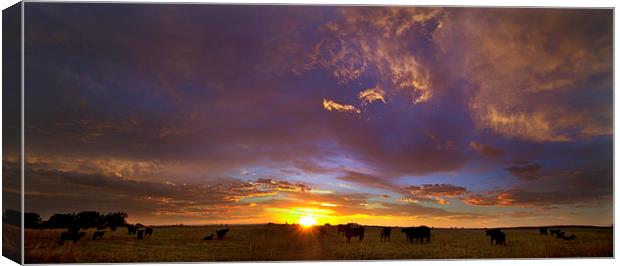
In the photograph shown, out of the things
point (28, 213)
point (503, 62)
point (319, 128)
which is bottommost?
point (28, 213)

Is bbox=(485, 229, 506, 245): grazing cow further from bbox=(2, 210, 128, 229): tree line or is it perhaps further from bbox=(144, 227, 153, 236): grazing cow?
bbox=(2, 210, 128, 229): tree line

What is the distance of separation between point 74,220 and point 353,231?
4.49 m

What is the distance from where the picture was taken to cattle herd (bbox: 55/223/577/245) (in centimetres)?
1446

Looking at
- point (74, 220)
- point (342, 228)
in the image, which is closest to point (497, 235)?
point (342, 228)

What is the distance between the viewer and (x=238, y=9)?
1476 cm

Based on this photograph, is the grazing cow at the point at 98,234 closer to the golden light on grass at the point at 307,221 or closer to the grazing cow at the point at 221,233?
the grazing cow at the point at 221,233

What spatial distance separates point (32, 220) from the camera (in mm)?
14172

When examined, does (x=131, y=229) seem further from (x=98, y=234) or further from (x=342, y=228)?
(x=342, y=228)

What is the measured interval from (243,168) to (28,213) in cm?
341

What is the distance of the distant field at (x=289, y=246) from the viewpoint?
1452cm

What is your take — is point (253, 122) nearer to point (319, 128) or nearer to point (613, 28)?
point (319, 128)

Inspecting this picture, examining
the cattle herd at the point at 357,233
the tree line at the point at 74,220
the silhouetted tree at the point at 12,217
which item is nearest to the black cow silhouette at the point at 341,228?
the cattle herd at the point at 357,233

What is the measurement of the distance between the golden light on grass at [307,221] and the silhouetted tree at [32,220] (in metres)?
4.14

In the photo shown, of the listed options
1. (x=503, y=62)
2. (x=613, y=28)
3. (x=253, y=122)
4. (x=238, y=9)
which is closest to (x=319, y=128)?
(x=253, y=122)
